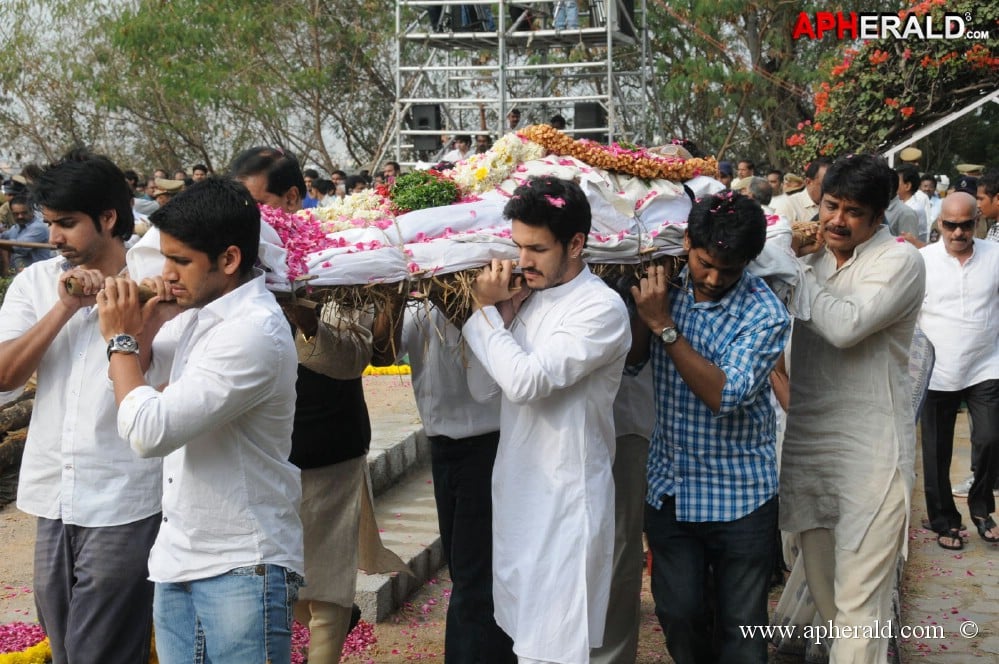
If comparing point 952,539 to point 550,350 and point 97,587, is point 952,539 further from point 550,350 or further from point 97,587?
point 97,587

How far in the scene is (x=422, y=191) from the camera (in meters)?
3.75

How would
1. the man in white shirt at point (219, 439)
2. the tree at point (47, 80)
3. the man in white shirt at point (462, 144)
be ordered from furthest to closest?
the tree at point (47, 80)
the man in white shirt at point (462, 144)
the man in white shirt at point (219, 439)

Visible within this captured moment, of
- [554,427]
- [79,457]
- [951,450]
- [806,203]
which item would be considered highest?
[79,457]

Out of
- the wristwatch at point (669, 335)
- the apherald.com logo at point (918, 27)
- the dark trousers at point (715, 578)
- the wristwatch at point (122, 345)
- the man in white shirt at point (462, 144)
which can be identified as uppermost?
the apherald.com logo at point (918, 27)

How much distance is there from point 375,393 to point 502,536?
5.28 meters

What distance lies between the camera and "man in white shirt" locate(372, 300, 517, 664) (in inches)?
153

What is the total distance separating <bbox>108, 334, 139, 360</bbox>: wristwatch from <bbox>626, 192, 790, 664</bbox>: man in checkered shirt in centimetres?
164

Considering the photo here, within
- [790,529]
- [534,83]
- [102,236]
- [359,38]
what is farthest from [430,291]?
[359,38]

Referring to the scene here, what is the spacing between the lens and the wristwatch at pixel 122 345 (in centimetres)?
272

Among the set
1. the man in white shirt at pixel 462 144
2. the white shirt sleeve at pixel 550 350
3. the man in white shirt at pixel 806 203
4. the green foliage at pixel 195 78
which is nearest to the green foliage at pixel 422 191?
the white shirt sleeve at pixel 550 350

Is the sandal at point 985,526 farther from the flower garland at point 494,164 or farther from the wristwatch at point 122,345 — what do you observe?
the wristwatch at point 122,345

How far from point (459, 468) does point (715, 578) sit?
967mm

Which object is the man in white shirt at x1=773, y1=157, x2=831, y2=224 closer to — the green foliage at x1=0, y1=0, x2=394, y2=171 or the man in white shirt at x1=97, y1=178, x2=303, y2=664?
the man in white shirt at x1=97, y1=178, x2=303, y2=664

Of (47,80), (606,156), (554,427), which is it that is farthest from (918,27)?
(47,80)
